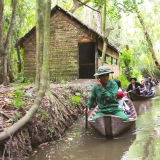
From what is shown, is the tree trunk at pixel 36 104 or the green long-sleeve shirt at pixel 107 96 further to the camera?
the green long-sleeve shirt at pixel 107 96

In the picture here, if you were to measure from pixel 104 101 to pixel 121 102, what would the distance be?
2018 mm

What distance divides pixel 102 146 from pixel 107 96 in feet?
4.28

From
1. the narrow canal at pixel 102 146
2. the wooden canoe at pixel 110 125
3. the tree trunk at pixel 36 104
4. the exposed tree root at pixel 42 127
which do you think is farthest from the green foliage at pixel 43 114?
the wooden canoe at pixel 110 125

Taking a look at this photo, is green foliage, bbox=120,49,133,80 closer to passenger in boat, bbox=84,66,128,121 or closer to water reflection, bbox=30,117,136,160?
water reflection, bbox=30,117,136,160

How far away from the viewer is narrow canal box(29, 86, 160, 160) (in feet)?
18.0

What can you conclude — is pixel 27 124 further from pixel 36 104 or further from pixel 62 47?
pixel 62 47

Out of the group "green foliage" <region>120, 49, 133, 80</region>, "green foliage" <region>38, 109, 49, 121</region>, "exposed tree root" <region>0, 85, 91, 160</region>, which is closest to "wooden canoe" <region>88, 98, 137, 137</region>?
"exposed tree root" <region>0, 85, 91, 160</region>

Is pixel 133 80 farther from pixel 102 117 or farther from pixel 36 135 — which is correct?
pixel 36 135

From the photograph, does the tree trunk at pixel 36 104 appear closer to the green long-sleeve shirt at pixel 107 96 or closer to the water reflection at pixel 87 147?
the water reflection at pixel 87 147

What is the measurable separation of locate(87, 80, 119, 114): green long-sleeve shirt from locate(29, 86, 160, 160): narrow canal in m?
0.85

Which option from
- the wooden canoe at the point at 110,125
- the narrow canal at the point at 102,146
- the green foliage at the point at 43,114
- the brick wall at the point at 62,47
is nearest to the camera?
the narrow canal at the point at 102,146

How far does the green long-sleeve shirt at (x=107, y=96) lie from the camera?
6.54 m

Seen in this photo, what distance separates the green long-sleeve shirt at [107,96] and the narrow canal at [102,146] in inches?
33.6

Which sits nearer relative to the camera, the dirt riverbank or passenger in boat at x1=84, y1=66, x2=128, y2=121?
the dirt riverbank
